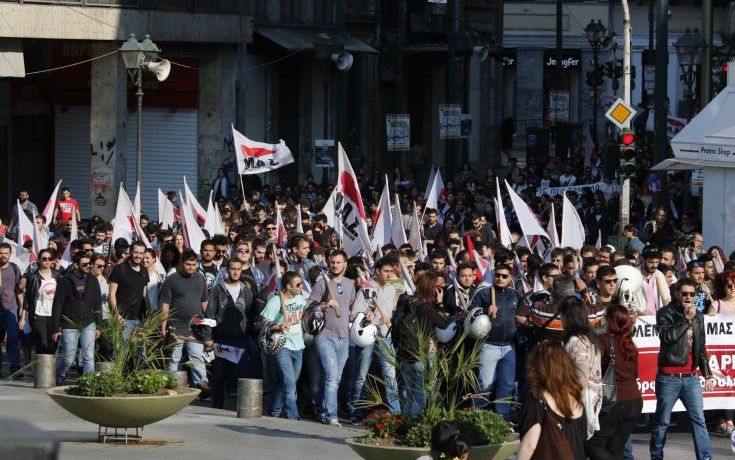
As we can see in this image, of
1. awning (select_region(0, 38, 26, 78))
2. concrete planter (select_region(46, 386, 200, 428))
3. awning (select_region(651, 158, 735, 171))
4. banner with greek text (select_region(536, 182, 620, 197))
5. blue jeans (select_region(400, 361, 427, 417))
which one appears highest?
awning (select_region(0, 38, 26, 78))

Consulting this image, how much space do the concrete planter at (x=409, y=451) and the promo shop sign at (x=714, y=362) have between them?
12.2 feet

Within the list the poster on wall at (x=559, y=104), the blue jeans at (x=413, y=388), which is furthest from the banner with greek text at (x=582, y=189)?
the poster on wall at (x=559, y=104)

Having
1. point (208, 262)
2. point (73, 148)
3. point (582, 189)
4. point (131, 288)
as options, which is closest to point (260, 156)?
point (582, 189)

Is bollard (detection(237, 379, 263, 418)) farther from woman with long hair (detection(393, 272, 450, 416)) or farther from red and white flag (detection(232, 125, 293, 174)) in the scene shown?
red and white flag (detection(232, 125, 293, 174))

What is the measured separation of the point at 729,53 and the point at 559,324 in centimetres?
3083

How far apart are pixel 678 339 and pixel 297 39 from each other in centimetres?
2834

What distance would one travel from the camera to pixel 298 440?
14.2 metres

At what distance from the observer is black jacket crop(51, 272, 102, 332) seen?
56.2 ft

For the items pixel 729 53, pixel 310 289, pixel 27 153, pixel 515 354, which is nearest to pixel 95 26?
pixel 27 153

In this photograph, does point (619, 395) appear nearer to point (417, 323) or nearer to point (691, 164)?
point (417, 323)

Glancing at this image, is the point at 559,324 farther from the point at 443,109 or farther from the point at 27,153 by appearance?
the point at 27,153

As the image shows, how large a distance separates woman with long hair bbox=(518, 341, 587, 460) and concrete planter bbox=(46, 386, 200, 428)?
4.72 meters

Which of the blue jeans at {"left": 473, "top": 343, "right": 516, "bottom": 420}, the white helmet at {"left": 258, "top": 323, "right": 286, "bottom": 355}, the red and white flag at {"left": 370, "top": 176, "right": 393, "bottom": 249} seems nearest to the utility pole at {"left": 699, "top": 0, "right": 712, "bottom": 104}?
the red and white flag at {"left": 370, "top": 176, "right": 393, "bottom": 249}

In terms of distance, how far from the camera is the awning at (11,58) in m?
34.4
